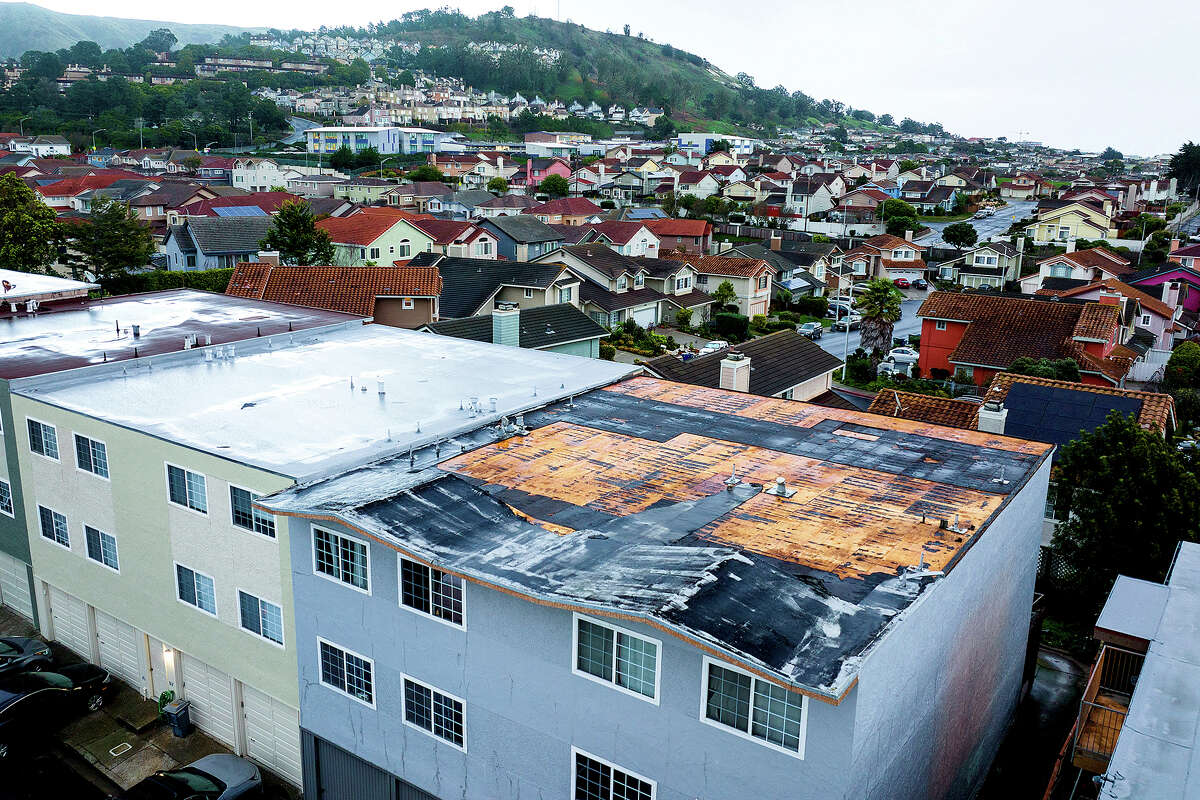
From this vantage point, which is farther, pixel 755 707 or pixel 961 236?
pixel 961 236

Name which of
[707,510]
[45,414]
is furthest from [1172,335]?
[45,414]

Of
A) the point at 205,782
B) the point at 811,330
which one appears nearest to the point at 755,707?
the point at 205,782

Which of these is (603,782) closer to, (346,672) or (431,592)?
(431,592)

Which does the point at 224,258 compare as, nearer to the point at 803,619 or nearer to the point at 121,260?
the point at 121,260

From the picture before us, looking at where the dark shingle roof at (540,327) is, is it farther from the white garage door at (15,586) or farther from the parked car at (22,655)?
the parked car at (22,655)

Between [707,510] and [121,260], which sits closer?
[707,510]

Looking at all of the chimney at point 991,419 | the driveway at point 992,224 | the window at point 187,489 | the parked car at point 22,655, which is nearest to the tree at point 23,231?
the parked car at point 22,655
